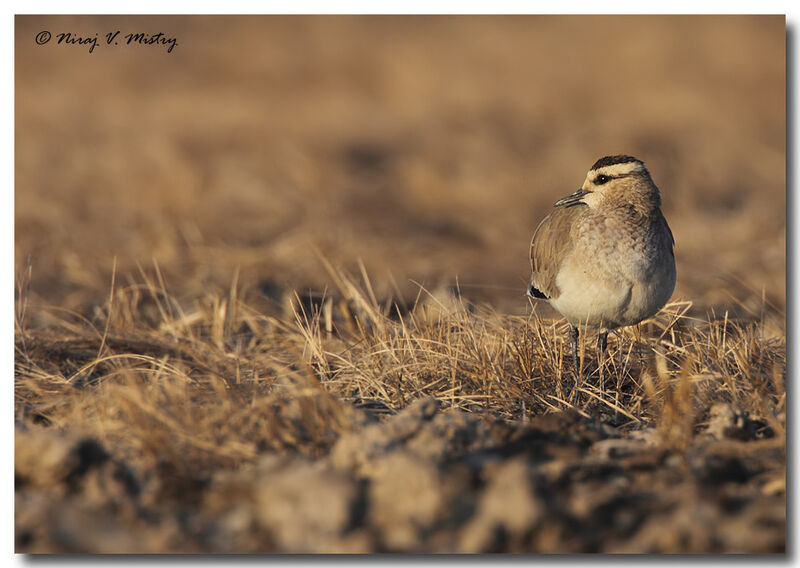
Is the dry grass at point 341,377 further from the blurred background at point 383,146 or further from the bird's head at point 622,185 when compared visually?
the blurred background at point 383,146

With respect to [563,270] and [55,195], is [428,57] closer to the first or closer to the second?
[55,195]

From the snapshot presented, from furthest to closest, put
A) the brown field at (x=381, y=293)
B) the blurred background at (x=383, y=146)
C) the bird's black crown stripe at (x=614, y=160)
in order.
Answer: the blurred background at (x=383, y=146)
the bird's black crown stripe at (x=614, y=160)
the brown field at (x=381, y=293)

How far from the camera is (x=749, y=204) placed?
10.2 m

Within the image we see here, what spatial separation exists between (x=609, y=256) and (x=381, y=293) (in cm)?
285

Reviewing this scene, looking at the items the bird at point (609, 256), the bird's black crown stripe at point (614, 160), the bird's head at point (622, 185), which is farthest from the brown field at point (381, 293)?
the bird's black crown stripe at point (614, 160)

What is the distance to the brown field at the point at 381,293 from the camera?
10.4 feet

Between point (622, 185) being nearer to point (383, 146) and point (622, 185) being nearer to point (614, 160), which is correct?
point (614, 160)

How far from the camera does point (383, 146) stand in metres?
Answer: 13.0

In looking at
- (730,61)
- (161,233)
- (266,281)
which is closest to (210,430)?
(266,281)

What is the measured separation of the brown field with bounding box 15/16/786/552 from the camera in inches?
125

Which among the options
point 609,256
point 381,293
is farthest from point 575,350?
point 381,293

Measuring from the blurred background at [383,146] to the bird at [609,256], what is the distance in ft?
5.38

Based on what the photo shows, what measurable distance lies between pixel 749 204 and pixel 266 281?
5.75 m

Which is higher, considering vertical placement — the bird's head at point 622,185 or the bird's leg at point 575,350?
the bird's head at point 622,185
